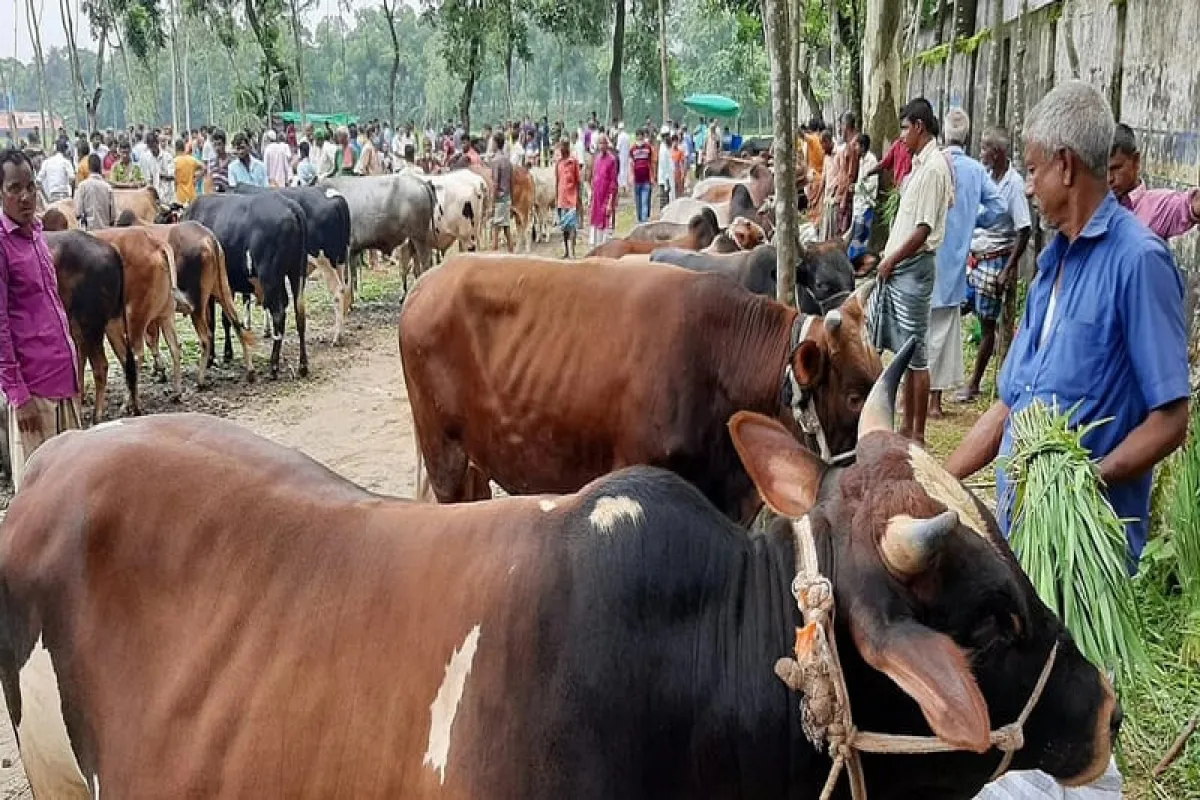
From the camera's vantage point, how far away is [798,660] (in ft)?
6.62

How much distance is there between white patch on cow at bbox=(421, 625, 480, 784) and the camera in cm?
213

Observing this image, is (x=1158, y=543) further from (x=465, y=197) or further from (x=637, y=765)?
(x=465, y=197)

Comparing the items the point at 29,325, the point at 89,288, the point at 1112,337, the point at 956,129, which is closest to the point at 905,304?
the point at 956,129

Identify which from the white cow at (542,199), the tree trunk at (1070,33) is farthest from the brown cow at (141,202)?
the tree trunk at (1070,33)

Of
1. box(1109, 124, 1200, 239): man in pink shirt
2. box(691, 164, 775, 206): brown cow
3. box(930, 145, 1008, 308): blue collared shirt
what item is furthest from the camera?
box(691, 164, 775, 206): brown cow

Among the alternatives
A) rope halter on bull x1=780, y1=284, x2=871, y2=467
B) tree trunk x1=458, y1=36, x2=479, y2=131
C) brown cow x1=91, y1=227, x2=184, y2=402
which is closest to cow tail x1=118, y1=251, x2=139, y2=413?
brown cow x1=91, y1=227, x2=184, y2=402

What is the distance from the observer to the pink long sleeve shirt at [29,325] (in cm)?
562

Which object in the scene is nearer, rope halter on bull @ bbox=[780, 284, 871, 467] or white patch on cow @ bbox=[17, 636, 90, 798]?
white patch on cow @ bbox=[17, 636, 90, 798]

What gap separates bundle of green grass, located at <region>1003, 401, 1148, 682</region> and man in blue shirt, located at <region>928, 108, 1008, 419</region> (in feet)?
18.1

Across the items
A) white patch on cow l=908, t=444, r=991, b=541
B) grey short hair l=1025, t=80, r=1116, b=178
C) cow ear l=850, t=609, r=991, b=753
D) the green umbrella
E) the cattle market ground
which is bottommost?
the cattle market ground

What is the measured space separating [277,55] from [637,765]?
41.8 metres

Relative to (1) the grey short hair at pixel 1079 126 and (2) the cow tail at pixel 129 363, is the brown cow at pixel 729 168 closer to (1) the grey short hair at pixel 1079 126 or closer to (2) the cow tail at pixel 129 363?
(2) the cow tail at pixel 129 363

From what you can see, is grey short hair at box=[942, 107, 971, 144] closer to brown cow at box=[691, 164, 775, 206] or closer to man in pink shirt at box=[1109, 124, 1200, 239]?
man in pink shirt at box=[1109, 124, 1200, 239]

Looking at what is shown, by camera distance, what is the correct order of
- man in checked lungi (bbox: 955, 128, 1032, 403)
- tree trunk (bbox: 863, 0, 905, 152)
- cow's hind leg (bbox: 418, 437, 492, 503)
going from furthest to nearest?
tree trunk (bbox: 863, 0, 905, 152) → man in checked lungi (bbox: 955, 128, 1032, 403) → cow's hind leg (bbox: 418, 437, 492, 503)
